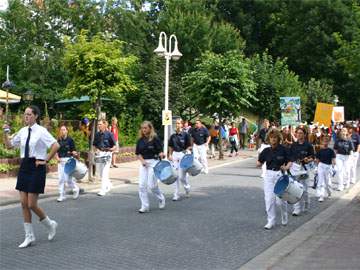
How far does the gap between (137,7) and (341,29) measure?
19.4 m

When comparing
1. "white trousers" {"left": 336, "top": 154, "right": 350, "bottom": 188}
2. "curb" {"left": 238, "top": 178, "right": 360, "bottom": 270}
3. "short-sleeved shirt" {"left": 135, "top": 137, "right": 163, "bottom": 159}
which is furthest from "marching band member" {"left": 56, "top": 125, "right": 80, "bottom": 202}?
"white trousers" {"left": 336, "top": 154, "right": 350, "bottom": 188}

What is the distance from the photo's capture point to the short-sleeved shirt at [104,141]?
14531mm

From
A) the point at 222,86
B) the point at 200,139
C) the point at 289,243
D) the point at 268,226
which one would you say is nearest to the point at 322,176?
the point at 268,226

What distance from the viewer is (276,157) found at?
1029 cm

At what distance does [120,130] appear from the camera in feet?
89.9

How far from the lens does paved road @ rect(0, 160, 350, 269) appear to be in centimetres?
764

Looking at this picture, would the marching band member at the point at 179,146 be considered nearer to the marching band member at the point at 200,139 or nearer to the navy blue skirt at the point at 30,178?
the marching band member at the point at 200,139

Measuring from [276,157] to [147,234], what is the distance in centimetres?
259

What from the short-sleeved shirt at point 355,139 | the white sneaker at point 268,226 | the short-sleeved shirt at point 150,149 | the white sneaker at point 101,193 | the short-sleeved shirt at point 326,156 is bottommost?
the white sneaker at point 268,226

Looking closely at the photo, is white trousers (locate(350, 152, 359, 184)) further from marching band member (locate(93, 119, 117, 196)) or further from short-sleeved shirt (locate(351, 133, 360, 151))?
marching band member (locate(93, 119, 117, 196))

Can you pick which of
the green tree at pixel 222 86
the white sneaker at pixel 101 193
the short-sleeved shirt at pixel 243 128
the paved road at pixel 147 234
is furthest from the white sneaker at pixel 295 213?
the short-sleeved shirt at pixel 243 128

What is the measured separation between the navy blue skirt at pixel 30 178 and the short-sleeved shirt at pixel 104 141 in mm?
6028

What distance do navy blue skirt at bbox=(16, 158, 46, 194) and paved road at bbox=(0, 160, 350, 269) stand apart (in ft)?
2.72

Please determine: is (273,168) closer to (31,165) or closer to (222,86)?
(31,165)
